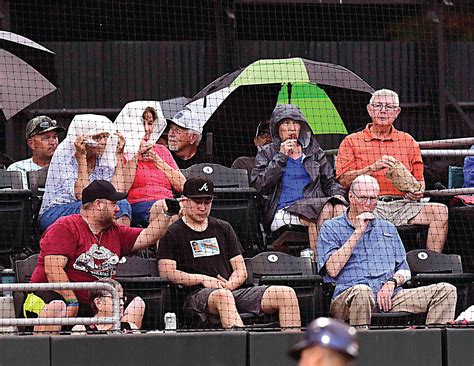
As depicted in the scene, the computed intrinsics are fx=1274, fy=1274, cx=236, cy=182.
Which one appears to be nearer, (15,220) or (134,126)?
(15,220)

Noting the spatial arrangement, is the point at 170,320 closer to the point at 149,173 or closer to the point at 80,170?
the point at 80,170

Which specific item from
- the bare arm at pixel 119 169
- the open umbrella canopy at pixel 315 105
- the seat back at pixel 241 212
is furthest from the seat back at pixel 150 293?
the open umbrella canopy at pixel 315 105

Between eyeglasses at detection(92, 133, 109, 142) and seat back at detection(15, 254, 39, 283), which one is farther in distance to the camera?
eyeglasses at detection(92, 133, 109, 142)

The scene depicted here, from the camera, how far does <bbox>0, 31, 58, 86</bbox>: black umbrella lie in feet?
33.6

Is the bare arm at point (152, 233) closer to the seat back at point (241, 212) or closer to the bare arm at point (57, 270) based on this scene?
the bare arm at point (57, 270)

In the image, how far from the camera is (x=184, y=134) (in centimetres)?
999

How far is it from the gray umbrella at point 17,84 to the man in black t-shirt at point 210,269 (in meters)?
2.59

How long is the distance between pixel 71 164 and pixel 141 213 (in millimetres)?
601

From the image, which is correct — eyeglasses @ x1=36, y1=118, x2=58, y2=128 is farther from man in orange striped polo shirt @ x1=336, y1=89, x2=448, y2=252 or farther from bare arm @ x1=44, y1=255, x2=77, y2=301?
man in orange striped polo shirt @ x1=336, y1=89, x2=448, y2=252

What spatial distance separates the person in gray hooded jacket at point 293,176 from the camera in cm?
916

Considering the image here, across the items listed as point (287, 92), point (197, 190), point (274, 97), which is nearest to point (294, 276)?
point (197, 190)

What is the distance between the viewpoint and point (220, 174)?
380 inches

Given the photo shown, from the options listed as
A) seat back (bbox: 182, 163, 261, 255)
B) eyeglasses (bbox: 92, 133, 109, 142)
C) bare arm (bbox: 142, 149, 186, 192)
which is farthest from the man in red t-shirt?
seat back (bbox: 182, 163, 261, 255)

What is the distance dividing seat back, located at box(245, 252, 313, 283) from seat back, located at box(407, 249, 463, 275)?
800 mm
